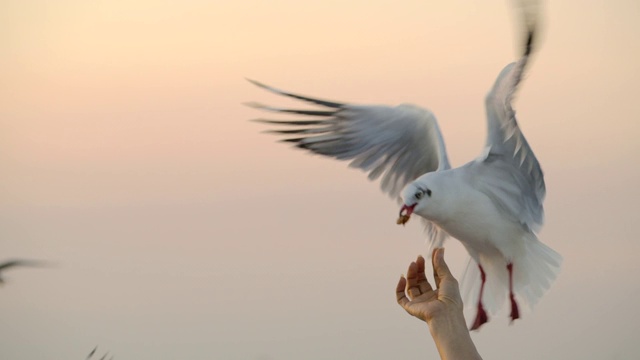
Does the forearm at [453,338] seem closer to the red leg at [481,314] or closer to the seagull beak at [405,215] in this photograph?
the seagull beak at [405,215]

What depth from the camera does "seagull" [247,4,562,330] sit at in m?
4.74

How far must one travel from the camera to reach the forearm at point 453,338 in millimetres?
2138

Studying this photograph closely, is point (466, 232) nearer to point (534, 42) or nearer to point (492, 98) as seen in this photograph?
point (492, 98)

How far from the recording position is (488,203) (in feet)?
16.4

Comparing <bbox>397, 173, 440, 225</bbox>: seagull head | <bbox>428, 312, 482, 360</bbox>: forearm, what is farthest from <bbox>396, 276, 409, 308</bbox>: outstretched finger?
<bbox>397, 173, 440, 225</bbox>: seagull head

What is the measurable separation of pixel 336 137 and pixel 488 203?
2.40ft

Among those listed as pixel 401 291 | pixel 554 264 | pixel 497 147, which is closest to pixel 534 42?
pixel 497 147

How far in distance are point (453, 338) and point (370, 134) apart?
308 centimetres

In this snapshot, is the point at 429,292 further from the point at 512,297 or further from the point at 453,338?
the point at 512,297

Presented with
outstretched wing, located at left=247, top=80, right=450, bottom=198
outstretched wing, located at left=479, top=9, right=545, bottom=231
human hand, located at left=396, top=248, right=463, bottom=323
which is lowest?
human hand, located at left=396, top=248, right=463, bottom=323

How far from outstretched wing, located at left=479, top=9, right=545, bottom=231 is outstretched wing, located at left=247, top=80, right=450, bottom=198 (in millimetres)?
267

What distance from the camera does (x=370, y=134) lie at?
5.21 meters

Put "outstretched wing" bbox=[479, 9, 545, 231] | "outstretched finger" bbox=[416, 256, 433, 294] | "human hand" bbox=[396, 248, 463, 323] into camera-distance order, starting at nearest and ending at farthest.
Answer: "human hand" bbox=[396, 248, 463, 323] → "outstretched finger" bbox=[416, 256, 433, 294] → "outstretched wing" bbox=[479, 9, 545, 231]

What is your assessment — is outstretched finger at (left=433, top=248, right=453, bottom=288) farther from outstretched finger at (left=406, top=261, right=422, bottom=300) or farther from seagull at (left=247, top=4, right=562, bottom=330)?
seagull at (left=247, top=4, right=562, bottom=330)
